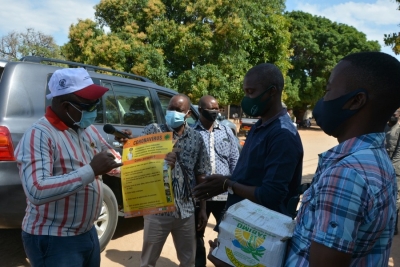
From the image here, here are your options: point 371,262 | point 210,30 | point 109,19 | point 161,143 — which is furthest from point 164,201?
point 109,19

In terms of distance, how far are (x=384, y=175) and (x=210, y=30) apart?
13.0 metres

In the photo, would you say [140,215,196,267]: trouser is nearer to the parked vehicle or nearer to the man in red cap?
the man in red cap

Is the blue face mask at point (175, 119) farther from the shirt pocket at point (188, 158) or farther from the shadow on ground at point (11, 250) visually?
the shadow on ground at point (11, 250)

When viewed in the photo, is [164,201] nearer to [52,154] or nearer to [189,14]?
[52,154]

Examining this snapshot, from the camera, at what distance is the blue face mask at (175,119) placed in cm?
301

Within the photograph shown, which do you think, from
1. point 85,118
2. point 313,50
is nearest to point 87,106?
point 85,118

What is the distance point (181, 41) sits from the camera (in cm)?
1305

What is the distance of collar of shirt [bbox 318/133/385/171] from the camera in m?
1.12

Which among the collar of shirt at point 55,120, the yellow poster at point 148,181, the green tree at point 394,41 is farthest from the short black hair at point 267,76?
the green tree at point 394,41

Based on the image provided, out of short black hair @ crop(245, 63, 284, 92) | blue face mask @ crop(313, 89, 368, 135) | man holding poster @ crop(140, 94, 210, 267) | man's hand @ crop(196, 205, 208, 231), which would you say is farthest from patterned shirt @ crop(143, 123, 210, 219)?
blue face mask @ crop(313, 89, 368, 135)

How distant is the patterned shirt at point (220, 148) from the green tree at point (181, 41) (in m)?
9.27

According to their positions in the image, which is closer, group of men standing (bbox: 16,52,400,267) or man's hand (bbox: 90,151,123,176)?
group of men standing (bbox: 16,52,400,267)

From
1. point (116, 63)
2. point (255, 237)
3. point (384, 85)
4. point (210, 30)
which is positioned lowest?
point (255, 237)

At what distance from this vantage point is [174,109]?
10.2 ft
